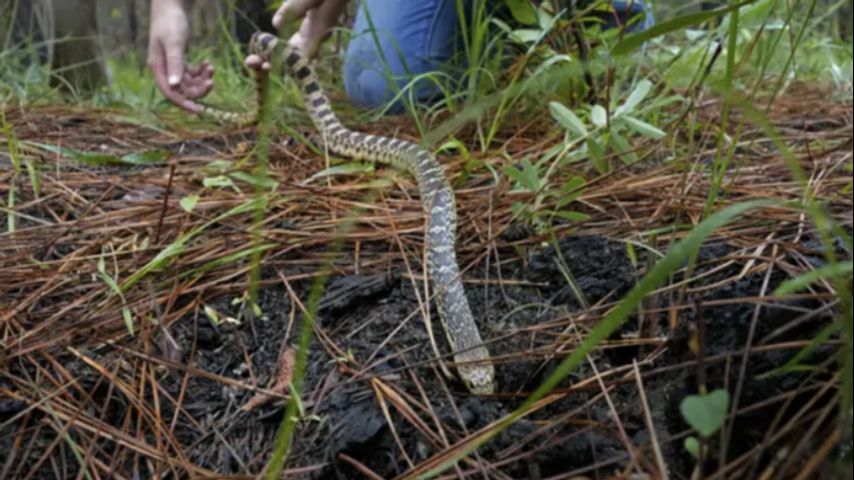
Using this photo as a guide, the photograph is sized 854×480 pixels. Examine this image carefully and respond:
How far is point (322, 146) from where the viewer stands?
12.6 ft

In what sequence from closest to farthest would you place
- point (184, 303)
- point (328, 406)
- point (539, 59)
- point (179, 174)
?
point (328, 406), point (184, 303), point (179, 174), point (539, 59)

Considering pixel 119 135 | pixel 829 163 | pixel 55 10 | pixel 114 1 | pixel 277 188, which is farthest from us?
pixel 114 1

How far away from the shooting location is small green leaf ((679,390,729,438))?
44.9 inches

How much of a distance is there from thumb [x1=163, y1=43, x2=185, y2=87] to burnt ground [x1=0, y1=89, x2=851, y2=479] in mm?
1318

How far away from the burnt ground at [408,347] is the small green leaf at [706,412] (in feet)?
0.71

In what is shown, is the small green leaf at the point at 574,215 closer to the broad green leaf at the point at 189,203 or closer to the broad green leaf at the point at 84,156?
the broad green leaf at the point at 189,203

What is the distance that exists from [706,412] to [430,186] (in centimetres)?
190

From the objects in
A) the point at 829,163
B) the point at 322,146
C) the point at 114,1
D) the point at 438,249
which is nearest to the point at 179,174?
the point at 322,146

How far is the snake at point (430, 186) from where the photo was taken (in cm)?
213

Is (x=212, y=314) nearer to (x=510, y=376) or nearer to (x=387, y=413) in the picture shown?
(x=387, y=413)

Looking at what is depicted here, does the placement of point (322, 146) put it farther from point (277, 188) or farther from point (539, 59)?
point (539, 59)

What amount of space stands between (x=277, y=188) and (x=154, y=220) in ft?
1.61

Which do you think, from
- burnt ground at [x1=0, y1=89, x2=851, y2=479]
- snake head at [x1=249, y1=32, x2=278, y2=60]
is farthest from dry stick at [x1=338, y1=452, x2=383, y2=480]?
snake head at [x1=249, y1=32, x2=278, y2=60]

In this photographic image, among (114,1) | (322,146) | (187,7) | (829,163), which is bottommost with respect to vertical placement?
(114,1)
